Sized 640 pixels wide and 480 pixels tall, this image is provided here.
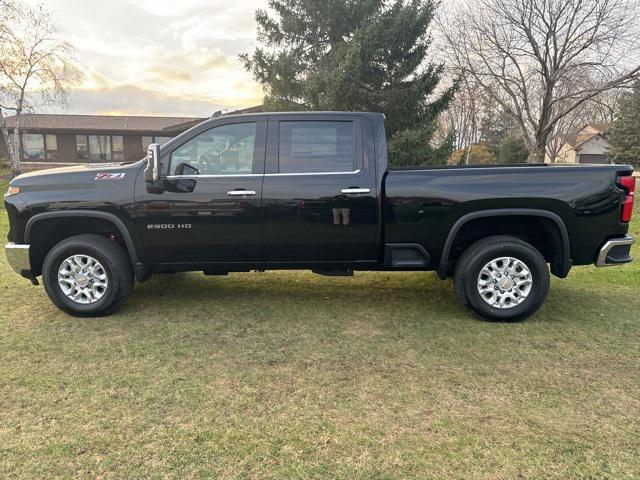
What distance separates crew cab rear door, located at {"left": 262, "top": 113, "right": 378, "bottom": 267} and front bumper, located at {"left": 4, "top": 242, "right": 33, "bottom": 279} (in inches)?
90.5

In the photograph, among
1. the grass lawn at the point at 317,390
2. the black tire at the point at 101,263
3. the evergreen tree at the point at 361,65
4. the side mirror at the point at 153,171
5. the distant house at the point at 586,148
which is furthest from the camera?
the distant house at the point at 586,148

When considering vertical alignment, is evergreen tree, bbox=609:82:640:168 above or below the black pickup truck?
above

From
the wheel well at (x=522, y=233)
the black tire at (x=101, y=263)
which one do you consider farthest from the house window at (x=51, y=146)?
the wheel well at (x=522, y=233)

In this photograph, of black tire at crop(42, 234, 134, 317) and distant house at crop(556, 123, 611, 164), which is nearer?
black tire at crop(42, 234, 134, 317)

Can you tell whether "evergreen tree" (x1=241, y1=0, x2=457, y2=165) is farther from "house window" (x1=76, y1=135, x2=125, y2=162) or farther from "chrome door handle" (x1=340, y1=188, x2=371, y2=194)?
"house window" (x1=76, y1=135, x2=125, y2=162)

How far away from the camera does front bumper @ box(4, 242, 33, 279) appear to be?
4477 millimetres

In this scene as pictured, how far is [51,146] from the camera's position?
1242 inches

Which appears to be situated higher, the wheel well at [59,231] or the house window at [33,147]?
the house window at [33,147]

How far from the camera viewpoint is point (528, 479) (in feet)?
7.74

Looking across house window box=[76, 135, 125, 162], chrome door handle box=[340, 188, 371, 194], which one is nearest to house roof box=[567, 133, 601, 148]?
house window box=[76, 135, 125, 162]

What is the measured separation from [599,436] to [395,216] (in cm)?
237

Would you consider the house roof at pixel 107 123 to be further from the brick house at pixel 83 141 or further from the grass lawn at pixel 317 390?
the grass lawn at pixel 317 390

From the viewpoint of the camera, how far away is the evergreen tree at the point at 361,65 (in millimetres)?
14414

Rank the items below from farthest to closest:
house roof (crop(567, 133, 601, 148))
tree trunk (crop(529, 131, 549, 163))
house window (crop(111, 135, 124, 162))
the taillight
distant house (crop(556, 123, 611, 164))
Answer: distant house (crop(556, 123, 611, 164))
house roof (crop(567, 133, 601, 148))
house window (crop(111, 135, 124, 162))
tree trunk (crop(529, 131, 549, 163))
the taillight
